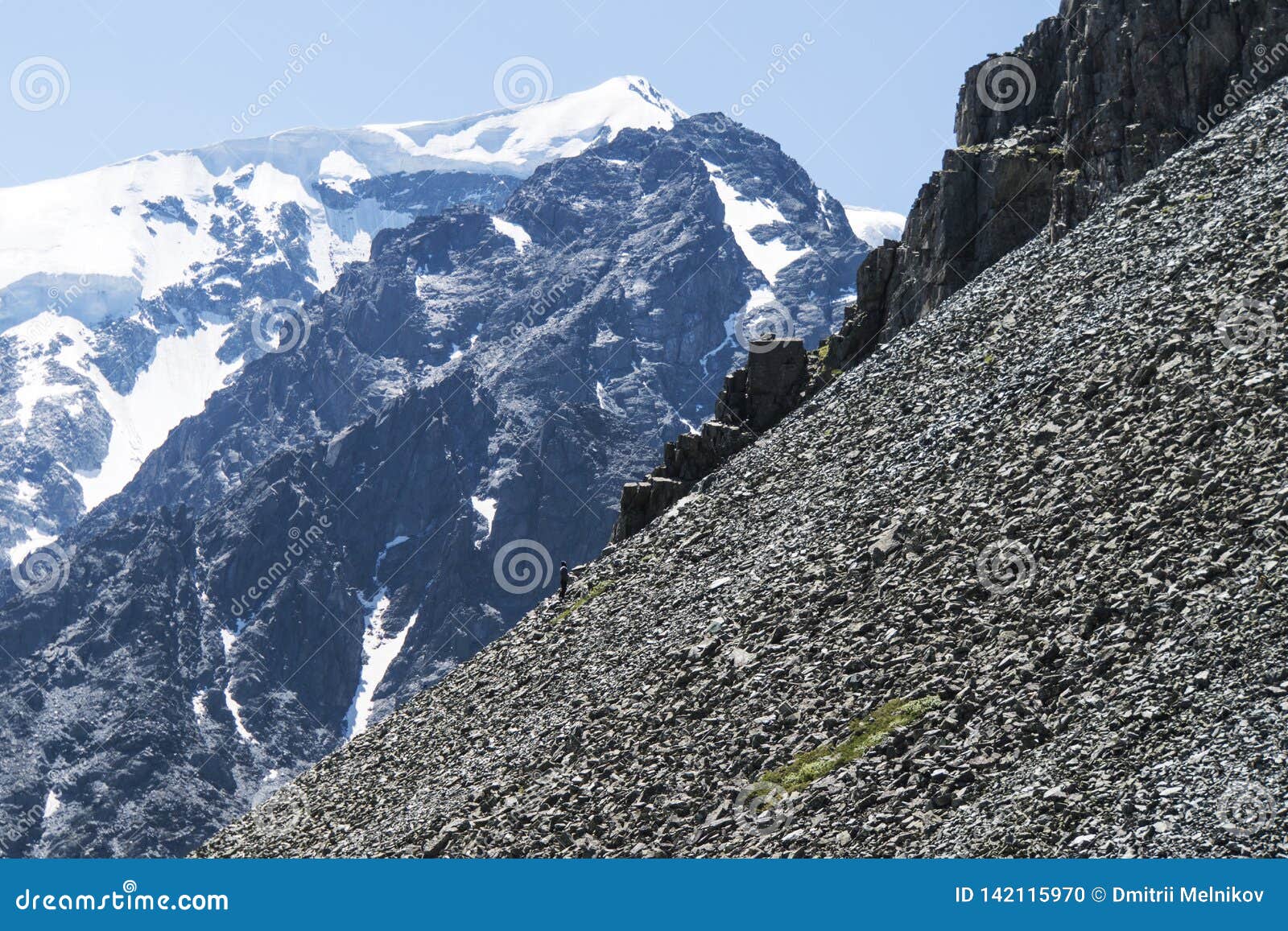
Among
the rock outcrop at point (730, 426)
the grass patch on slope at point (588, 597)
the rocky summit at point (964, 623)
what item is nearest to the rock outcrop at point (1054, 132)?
the rock outcrop at point (730, 426)

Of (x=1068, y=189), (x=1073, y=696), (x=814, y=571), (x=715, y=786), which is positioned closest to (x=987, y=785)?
(x=1073, y=696)

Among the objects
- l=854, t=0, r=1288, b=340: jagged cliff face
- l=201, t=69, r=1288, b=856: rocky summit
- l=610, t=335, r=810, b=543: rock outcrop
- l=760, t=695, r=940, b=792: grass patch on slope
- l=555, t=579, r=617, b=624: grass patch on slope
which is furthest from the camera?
l=610, t=335, r=810, b=543: rock outcrop

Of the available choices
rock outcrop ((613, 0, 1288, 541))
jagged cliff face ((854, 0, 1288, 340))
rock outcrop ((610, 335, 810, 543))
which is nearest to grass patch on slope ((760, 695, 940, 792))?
rock outcrop ((610, 335, 810, 543))

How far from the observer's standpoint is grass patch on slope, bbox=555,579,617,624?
77.1 meters

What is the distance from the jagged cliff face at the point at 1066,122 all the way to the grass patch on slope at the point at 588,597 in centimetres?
2472

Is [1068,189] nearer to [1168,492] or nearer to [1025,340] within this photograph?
[1025,340]

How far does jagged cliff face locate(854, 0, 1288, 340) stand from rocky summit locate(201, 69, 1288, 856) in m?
4.59

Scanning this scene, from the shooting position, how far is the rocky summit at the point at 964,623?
124 ft

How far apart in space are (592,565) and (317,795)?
759 inches

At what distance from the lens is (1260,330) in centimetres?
5247

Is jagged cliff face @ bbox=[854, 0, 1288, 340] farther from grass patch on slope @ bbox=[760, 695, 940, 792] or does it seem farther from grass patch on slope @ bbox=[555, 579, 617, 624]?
grass patch on slope @ bbox=[760, 695, 940, 792]

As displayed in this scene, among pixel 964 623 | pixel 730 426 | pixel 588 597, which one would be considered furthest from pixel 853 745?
pixel 730 426

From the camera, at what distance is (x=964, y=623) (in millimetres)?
47938

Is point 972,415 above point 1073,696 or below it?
above
